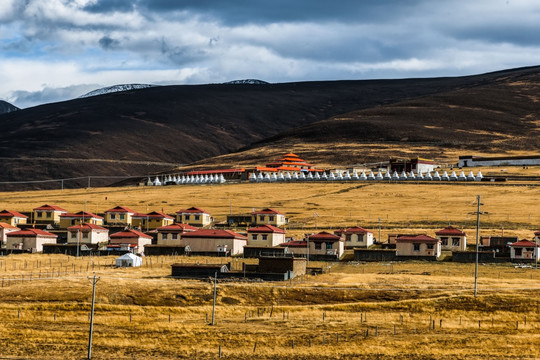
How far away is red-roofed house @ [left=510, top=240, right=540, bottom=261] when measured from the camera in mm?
96750

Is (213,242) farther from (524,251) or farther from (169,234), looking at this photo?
(524,251)

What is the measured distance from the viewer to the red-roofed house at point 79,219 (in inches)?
4998

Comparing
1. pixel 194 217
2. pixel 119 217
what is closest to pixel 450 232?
pixel 194 217

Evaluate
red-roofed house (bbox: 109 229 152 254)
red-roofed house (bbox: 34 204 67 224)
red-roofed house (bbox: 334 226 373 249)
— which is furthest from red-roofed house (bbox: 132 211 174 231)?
red-roofed house (bbox: 334 226 373 249)

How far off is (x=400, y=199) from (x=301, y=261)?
65754mm

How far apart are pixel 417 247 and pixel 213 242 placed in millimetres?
23112

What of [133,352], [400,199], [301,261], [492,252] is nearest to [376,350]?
[133,352]

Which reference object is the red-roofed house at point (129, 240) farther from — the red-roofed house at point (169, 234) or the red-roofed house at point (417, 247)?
the red-roofed house at point (417, 247)

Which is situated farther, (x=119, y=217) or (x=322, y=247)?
(x=119, y=217)

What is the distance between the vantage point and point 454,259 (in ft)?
325

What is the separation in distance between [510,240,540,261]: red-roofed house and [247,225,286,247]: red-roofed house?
2806cm

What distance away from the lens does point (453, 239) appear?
349 ft

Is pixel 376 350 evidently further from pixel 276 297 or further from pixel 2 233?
pixel 2 233

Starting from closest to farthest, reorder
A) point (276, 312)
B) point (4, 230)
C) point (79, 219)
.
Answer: point (276, 312) < point (4, 230) < point (79, 219)
